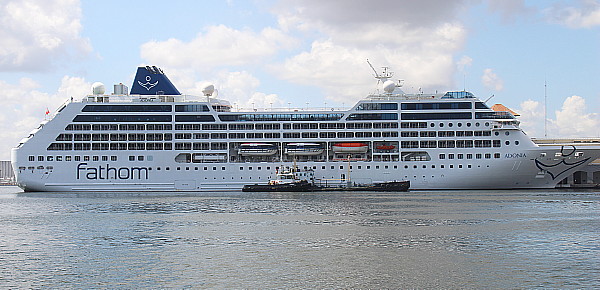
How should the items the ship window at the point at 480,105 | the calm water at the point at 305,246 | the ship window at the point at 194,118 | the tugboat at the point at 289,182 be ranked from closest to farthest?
the calm water at the point at 305,246 → the tugboat at the point at 289,182 → the ship window at the point at 480,105 → the ship window at the point at 194,118

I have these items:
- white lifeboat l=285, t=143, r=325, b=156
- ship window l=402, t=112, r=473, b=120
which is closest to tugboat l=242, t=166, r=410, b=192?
white lifeboat l=285, t=143, r=325, b=156

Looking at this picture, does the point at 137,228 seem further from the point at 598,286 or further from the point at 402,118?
the point at 402,118

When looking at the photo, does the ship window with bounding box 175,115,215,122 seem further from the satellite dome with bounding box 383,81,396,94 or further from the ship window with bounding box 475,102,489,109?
the ship window with bounding box 475,102,489,109

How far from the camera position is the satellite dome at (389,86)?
259ft

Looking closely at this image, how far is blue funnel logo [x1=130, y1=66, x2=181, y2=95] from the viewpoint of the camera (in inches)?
3191

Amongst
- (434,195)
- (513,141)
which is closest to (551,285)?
(434,195)

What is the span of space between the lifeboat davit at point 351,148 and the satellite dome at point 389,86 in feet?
24.2

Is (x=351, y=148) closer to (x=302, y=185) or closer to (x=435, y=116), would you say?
(x=302, y=185)

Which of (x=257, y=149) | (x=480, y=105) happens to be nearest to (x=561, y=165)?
(x=480, y=105)

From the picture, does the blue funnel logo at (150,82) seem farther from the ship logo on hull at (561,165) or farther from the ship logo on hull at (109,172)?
the ship logo on hull at (561,165)

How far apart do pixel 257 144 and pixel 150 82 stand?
50.7 ft

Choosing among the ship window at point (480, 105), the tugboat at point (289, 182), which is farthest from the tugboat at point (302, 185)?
the ship window at point (480, 105)

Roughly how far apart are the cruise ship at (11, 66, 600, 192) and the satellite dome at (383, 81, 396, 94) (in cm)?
13

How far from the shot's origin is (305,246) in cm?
3341
